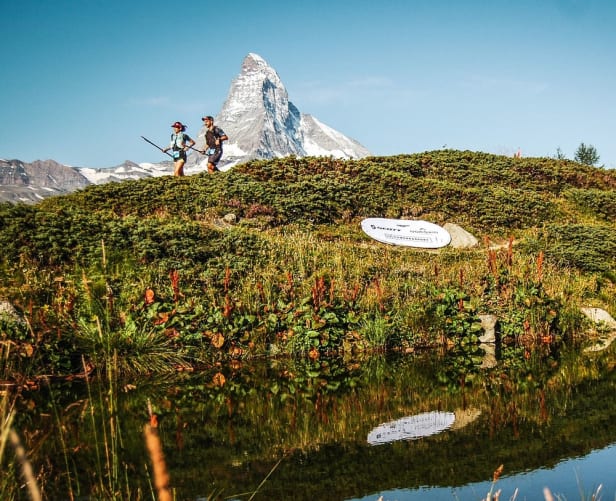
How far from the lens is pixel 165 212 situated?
59.9 feet

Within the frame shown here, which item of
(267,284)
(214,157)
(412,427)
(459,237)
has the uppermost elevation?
(214,157)

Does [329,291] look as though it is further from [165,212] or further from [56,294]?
[165,212]

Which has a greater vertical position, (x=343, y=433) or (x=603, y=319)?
(x=343, y=433)

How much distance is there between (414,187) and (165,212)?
8.41 m

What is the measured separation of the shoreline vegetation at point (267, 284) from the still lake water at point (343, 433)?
60cm

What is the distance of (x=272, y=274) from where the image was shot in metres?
12.9

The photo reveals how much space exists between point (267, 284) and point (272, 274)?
715mm

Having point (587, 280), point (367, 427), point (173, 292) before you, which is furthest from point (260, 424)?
point (587, 280)

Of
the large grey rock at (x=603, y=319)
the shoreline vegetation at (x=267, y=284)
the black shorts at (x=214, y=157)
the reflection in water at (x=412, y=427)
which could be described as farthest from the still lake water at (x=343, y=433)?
the black shorts at (x=214, y=157)

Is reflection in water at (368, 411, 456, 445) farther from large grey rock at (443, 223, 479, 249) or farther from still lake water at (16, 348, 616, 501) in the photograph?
large grey rock at (443, 223, 479, 249)

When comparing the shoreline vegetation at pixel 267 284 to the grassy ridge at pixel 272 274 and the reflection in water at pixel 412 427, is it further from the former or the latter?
the reflection in water at pixel 412 427

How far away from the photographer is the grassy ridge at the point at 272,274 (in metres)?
10.4

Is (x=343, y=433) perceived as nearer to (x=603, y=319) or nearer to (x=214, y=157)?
(x=603, y=319)

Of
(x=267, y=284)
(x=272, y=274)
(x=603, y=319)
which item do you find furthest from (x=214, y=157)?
(x=603, y=319)
